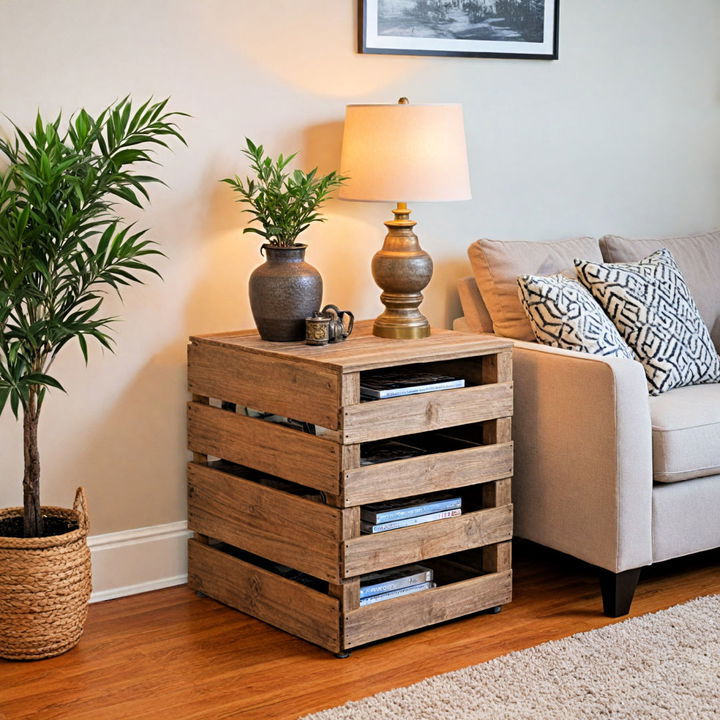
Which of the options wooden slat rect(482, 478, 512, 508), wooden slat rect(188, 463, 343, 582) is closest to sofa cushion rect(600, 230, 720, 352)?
wooden slat rect(482, 478, 512, 508)

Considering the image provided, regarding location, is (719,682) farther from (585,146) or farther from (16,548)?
(585,146)

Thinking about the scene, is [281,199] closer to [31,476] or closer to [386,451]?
[386,451]

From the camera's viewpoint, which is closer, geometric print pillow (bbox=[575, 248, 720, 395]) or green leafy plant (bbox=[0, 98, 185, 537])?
green leafy plant (bbox=[0, 98, 185, 537])

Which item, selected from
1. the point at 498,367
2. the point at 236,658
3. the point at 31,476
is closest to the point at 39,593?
the point at 31,476

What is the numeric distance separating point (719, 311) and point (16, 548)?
7.71 ft

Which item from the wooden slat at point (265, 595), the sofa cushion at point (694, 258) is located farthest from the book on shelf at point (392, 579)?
the sofa cushion at point (694, 258)

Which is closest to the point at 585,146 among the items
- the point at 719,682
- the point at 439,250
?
the point at 439,250

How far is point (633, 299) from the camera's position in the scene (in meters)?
3.11

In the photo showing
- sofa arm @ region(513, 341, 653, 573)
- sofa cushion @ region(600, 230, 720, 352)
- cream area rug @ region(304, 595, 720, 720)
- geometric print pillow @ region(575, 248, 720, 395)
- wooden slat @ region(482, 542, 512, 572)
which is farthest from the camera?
sofa cushion @ region(600, 230, 720, 352)

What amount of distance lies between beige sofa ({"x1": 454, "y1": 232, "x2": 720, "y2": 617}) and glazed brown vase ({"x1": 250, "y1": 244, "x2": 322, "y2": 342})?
593 mm

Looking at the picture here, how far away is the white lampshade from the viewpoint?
276cm

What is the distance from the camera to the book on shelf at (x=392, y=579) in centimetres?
259

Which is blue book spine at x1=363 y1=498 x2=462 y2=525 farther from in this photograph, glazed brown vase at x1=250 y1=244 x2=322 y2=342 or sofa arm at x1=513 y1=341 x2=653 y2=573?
glazed brown vase at x1=250 y1=244 x2=322 y2=342

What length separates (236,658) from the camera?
2.52 m
